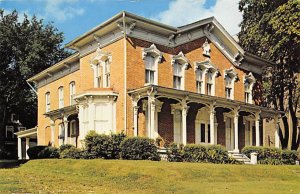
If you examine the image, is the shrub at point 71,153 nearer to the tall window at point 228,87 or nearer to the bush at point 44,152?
the bush at point 44,152

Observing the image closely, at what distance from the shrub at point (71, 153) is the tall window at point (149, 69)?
4994 millimetres

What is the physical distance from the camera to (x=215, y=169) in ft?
56.2

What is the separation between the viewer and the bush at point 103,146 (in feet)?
65.0

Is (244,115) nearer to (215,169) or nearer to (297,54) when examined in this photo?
(297,54)

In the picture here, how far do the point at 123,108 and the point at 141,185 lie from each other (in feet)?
27.9

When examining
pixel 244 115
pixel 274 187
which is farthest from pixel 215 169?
pixel 244 115

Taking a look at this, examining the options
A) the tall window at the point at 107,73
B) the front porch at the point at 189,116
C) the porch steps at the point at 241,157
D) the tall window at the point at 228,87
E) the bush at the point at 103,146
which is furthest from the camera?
the tall window at the point at 228,87

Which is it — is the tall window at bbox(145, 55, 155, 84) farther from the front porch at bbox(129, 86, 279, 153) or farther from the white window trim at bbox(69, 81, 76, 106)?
the white window trim at bbox(69, 81, 76, 106)

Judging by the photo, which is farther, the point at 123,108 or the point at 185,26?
the point at 185,26

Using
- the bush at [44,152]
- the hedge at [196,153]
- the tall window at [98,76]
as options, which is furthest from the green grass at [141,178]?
the tall window at [98,76]

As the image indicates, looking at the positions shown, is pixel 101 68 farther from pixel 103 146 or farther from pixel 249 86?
pixel 249 86

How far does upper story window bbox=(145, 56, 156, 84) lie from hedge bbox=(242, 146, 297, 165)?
6.64 meters

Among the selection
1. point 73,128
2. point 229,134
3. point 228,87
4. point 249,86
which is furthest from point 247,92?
point 73,128

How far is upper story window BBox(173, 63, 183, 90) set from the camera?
947 inches
